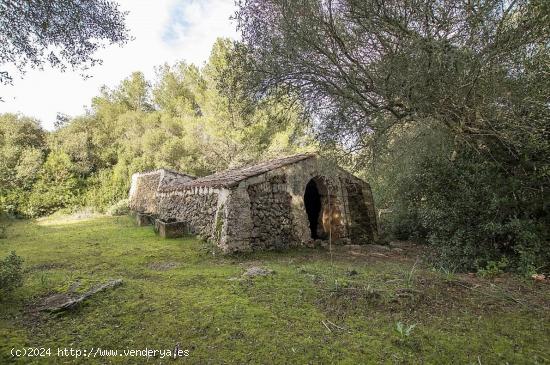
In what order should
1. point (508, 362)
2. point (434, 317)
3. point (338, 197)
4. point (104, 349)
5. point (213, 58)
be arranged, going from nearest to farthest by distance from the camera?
point (508, 362) < point (104, 349) < point (434, 317) < point (338, 197) < point (213, 58)

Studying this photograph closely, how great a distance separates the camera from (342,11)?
18.2ft

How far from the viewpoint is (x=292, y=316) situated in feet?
12.9

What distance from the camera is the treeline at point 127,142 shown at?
1858 cm

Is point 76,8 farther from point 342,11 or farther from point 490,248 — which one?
point 490,248

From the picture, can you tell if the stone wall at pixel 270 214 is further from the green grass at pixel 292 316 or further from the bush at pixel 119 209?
the bush at pixel 119 209

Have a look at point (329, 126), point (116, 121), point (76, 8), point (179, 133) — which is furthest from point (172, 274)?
point (116, 121)

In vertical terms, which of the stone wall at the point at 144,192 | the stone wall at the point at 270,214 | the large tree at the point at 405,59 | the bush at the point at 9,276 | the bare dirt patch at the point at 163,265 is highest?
the large tree at the point at 405,59

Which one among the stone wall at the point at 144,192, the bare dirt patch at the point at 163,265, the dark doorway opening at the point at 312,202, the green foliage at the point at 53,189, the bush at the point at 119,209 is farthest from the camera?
the bush at the point at 119,209

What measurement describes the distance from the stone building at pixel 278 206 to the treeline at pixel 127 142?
190 inches

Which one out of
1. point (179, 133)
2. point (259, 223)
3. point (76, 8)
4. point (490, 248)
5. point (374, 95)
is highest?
point (179, 133)

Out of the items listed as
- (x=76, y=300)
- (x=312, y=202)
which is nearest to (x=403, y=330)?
(x=76, y=300)

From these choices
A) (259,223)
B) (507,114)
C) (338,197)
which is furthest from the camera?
(338,197)

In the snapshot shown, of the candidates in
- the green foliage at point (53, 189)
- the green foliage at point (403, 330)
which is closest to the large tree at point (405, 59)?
the green foliage at point (403, 330)

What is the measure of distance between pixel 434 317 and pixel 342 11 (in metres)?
5.02
